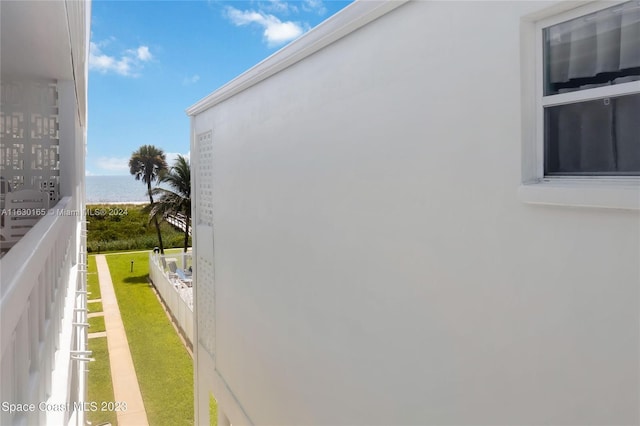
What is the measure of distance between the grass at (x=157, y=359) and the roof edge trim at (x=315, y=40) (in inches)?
247

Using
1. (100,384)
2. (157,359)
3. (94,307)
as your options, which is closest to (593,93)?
(100,384)

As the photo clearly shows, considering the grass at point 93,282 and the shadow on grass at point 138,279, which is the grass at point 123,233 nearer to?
the grass at point 93,282

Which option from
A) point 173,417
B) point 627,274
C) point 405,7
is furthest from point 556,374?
point 173,417

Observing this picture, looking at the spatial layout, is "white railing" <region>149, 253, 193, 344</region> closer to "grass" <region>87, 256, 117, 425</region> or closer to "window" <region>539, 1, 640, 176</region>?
"grass" <region>87, 256, 117, 425</region>

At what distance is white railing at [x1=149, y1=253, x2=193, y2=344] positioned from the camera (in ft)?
38.0

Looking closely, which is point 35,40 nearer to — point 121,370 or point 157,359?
point 121,370

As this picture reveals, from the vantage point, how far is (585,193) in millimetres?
1721

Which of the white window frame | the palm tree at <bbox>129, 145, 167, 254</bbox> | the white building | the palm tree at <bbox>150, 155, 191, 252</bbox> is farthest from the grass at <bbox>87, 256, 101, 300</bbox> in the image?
the white window frame

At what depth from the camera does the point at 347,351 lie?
3.59 m

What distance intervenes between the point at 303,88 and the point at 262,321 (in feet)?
9.71

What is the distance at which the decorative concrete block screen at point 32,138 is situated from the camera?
499cm

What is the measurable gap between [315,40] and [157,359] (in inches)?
369

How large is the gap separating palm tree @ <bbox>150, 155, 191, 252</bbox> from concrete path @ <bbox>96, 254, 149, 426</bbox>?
612 cm

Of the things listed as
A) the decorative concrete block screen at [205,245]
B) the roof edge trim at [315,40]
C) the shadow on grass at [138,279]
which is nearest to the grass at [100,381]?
the decorative concrete block screen at [205,245]
